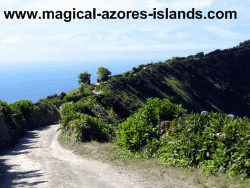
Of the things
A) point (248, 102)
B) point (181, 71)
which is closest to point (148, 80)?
point (181, 71)

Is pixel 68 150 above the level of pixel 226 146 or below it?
below

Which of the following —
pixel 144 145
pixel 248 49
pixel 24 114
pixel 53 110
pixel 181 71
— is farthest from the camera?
pixel 248 49

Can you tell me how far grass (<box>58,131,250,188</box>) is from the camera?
605 cm

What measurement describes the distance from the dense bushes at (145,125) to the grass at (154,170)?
0.59m

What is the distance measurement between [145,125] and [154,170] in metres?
2.56

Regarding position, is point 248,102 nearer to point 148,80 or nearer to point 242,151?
point 148,80

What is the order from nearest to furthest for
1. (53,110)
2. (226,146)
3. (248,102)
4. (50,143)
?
(226,146) → (50,143) → (53,110) → (248,102)

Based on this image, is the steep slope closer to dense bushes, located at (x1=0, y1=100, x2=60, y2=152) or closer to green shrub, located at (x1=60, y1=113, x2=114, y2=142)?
dense bushes, located at (x1=0, y1=100, x2=60, y2=152)

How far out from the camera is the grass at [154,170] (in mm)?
6051

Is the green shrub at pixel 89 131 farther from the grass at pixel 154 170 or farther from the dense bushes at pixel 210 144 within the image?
the dense bushes at pixel 210 144

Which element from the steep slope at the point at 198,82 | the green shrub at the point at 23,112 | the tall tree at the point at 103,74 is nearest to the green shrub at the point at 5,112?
the green shrub at the point at 23,112

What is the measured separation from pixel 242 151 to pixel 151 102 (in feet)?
16.9

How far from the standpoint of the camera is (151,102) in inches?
425

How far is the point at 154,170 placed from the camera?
7.62 m
